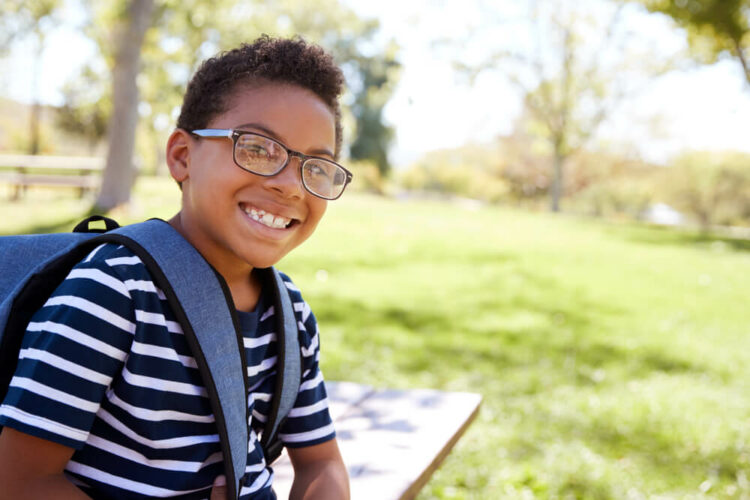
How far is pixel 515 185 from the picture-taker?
47656mm

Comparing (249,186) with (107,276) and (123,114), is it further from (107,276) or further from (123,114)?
(123,114)

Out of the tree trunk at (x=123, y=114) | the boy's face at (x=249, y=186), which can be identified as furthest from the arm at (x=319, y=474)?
the tree trunk at (x=123, y=114)

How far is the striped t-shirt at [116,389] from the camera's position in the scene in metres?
1.17

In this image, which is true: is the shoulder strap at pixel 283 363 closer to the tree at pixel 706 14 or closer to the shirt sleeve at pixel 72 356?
the shirt sleeve at pixel 72 356

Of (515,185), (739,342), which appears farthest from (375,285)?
(515,185)

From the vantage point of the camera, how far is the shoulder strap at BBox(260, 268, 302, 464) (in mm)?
1593

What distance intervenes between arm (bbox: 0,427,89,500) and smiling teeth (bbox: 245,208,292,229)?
23.8 inches

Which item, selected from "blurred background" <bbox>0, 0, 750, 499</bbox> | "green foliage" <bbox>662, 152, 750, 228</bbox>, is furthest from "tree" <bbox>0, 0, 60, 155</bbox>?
"green foliage" <bbox>662, 152, 750, 228</bbox>

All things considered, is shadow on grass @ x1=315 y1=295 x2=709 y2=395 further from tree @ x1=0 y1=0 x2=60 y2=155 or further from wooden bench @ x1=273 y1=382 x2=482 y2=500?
tree @ x1=0 y1=0 x2=60 y2=155

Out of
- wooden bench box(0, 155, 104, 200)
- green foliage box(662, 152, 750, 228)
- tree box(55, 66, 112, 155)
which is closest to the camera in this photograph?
wooden bench box(0, 155, 104, 200)

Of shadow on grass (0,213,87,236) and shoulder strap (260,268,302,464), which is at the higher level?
shoulder strap (260,268,302,464)

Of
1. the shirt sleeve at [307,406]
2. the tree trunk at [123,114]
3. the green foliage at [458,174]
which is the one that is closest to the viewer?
the shirt sleeve at [307,406]

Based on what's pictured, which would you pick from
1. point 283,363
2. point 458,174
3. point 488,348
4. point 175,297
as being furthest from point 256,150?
point 458,174

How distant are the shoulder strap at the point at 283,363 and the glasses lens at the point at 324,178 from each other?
0.23m
